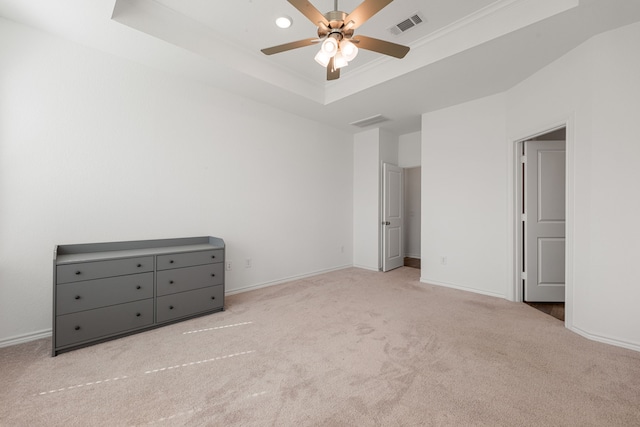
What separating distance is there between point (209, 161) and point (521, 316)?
4199 millimetres

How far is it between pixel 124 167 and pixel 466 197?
14.6 feet

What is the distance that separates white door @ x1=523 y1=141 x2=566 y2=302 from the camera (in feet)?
11.5

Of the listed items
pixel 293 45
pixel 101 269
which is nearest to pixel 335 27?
pixel 293 45

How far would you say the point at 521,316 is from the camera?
303 centimetres

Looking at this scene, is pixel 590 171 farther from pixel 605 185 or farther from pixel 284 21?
pixel 284 21

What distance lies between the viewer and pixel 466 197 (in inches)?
159

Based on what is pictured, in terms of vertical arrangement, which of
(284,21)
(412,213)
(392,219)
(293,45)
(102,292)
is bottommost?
(102,292)

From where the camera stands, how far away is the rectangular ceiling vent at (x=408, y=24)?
2.62 metres

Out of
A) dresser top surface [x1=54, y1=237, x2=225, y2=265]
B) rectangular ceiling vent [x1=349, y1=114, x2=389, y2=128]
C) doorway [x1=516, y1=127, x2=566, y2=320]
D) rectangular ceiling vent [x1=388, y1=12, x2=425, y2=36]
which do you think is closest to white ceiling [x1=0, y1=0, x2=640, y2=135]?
rectangular ceiling vent [x1=388, y1=12, x2=425, y2=36]

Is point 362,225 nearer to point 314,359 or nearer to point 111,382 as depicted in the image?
point 314,359

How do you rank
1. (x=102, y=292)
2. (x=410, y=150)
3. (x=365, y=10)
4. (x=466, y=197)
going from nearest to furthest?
1. (x=365, y=10)
2. (x=102, y=292)
3. (x=466, y=197)
4. (x=410, y=150)

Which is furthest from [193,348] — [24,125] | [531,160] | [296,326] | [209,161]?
[531,160]

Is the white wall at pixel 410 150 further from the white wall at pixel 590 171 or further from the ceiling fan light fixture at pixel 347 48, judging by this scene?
the ceiling fan light fixture at pixel 347 48

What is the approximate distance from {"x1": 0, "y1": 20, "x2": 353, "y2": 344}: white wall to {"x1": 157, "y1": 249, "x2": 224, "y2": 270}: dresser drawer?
0.54 metres
